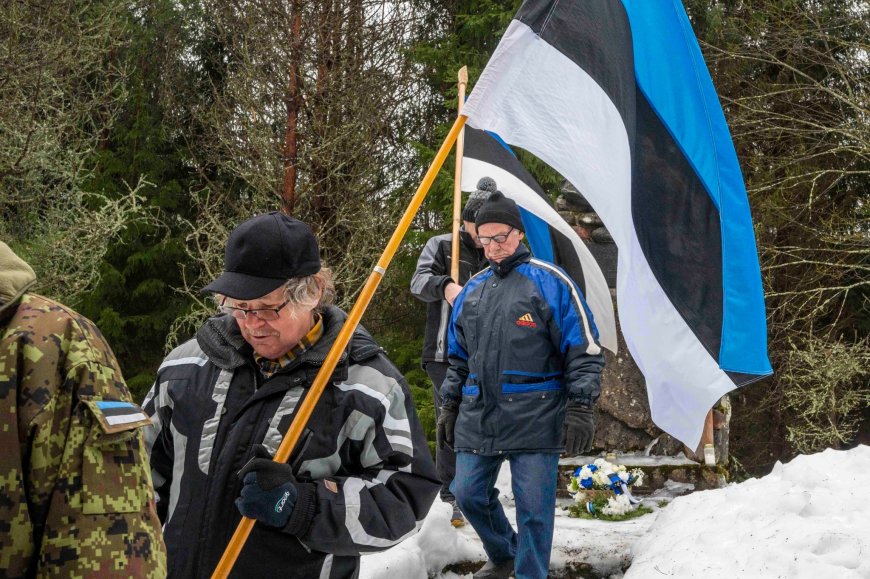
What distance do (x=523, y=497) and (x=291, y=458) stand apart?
2.36 meters

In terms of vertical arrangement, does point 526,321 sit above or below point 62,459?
below

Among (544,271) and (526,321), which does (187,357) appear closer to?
(526,321)

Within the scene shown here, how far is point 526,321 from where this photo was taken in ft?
14.8

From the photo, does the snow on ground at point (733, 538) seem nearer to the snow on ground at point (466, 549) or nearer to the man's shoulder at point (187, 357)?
the snow on ground at point (466, 549)

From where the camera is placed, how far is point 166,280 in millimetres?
17625

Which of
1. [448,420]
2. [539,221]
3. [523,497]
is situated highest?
[539,221]

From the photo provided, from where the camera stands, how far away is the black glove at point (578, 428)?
13.9 ft

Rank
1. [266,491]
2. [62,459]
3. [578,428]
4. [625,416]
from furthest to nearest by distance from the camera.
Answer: [625,416]
[578,428]
[266,491]
[62,459]

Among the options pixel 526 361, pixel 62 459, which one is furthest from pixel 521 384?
pixel 62 459

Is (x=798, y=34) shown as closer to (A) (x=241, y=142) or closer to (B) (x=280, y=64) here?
(B) (x=280, y=64)

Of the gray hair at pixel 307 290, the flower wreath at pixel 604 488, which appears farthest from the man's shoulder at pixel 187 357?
the flower wreath at pixel 604 488

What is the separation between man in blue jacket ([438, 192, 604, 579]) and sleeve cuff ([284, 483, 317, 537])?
223cm

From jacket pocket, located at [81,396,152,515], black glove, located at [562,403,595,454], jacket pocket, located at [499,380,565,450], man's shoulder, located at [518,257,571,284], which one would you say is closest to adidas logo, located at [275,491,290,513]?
jacket pocket, located at [81,396,152,515]

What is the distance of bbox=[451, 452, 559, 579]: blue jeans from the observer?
4441mm
